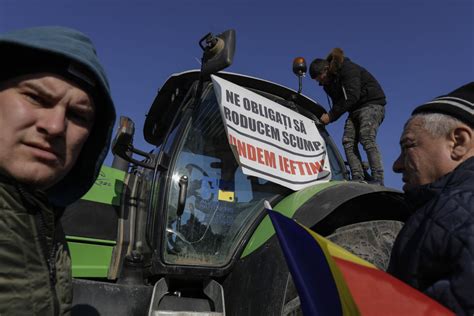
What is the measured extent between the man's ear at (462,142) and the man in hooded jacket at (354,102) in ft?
7.07

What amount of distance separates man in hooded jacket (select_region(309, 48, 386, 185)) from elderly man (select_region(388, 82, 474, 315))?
2.01 metres

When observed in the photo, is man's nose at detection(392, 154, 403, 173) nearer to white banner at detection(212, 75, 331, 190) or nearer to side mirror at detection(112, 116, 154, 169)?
white banner at detection(212, 75, 331, 190)

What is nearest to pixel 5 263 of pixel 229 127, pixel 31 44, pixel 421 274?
pixel 31 44

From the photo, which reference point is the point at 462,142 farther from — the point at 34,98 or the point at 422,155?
the point at 34,98

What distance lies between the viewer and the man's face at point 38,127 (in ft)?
3.41

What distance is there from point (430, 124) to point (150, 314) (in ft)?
5.50

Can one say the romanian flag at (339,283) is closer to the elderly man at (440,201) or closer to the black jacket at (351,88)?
the elderly man at (440,201)

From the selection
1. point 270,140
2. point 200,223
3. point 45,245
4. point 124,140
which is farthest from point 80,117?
point 270,140

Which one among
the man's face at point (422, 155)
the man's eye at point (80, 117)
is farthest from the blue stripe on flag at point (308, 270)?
the man's eye at point (80, 117)

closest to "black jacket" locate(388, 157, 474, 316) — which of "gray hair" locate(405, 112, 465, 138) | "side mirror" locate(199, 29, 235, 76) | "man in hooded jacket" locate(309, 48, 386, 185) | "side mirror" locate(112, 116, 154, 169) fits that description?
"gray hair" locate(405, 112, 465, 138)

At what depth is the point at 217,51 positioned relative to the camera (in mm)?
2355

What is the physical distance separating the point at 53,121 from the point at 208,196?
1.63 meters

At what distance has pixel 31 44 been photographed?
108 cm

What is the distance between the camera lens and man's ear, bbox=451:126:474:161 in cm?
136
